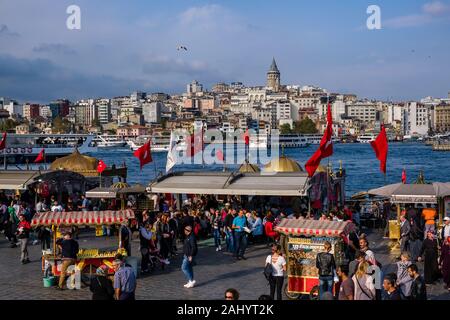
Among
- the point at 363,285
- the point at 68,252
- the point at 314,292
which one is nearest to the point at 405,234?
the point at 314,292

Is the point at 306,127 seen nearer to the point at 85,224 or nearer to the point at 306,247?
the point at 85,224

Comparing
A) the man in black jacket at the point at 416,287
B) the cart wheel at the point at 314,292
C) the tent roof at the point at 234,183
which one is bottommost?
the cart wheel at the point at 314,292

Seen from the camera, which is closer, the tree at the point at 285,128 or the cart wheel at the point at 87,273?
the cart wheel at the point at 87,273

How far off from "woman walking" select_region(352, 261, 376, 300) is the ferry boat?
58068mm

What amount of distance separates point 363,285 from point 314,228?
202cm

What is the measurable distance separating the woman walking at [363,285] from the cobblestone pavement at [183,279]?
232 cm

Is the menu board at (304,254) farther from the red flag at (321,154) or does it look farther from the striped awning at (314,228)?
the red flag at (321,154)

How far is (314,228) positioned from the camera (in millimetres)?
9422

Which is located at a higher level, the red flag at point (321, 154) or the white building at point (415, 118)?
the white building at point (415, 118)

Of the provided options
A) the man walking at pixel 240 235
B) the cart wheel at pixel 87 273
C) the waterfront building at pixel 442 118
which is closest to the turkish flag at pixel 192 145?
the man walking at pixel 240 235

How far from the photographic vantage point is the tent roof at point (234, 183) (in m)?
15.0

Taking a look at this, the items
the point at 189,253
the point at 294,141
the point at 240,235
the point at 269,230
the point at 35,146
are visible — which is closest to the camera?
the point at 189,253

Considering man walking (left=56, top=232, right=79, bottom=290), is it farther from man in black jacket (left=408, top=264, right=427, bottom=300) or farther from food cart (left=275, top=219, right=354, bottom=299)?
man in black jacket (left=408, top=264, right=427, bottom=300)
